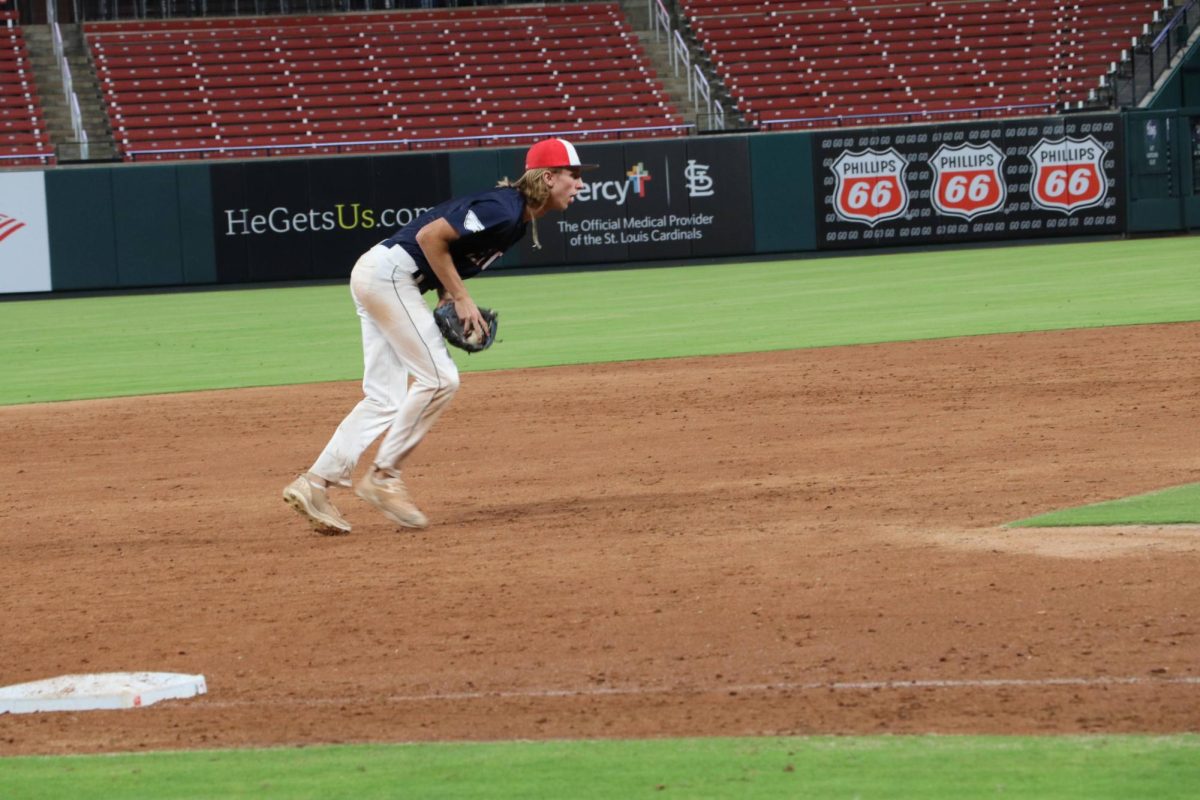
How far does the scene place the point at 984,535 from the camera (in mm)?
7406

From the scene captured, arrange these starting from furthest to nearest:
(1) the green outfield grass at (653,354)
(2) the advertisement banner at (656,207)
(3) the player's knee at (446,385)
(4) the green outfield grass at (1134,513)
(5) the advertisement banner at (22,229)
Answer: (2) the advertisement banner at (656,207) → (5) the advertisement banner at (22,229) → (3) the player's knee at (446,385) → (4) the green outfield grass at (1134,513) → (1) the green outfield grass at (653,354)

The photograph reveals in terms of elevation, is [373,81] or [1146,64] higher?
[373,81]

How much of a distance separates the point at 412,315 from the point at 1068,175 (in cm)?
2501

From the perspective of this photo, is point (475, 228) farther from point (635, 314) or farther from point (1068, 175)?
point (1068, 175)

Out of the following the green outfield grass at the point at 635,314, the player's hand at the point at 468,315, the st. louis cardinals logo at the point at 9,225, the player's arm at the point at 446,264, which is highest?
the player's arm at the point at 446,264

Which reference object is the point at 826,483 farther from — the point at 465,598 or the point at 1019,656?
the point at 1019,656

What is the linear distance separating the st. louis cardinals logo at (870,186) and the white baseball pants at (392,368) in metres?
23.5

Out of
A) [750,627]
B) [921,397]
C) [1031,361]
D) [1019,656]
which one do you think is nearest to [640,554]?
[750,627]

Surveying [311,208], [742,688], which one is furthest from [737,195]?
[742,688]

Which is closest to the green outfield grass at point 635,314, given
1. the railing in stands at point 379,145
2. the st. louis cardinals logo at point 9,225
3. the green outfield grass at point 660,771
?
the st. louis cardinals logo at point 9,225

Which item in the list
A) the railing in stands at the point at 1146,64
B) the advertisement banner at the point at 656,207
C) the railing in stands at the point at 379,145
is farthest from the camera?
the railing in stands at the point at 1146,64

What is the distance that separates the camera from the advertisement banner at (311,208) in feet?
98.7

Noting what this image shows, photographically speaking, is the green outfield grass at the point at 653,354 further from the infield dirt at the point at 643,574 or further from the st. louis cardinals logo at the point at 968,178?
the st. louis cardinals logo at the point at 968,178

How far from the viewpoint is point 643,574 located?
700 centimetres
